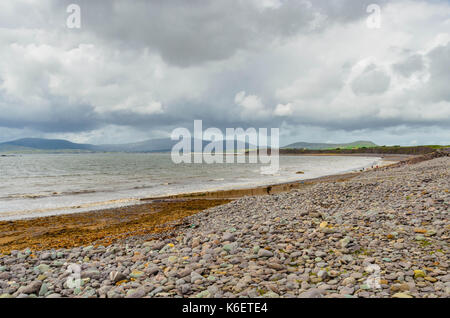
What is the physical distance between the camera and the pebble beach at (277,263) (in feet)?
17.4

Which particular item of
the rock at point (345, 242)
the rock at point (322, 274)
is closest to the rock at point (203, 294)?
the rock at point (322, 274)

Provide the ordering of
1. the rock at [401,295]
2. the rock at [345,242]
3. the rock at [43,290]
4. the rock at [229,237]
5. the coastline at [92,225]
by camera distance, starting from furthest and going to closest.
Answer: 1. the coastline at [92,225]
2. the rock at [229,237]
3. the rock at [345,242]
4. the rock at [43,290]
5. the rock at [401,295]

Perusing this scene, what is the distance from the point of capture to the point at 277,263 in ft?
20.8

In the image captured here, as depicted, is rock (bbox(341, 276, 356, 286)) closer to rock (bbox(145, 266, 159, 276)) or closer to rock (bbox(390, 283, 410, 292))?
rock (bbox(390, 283, 410, 292))

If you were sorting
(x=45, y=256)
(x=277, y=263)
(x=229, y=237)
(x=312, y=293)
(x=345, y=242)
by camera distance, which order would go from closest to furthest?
(x=312, y=293), (x=277, y=263), (x=345, y=242), (x=229, y=237), (x=45, y=256)

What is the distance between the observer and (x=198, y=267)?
6.52 meters

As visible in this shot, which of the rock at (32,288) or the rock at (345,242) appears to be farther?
the rock at (345,242)

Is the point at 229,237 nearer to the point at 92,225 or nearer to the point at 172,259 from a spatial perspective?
the point at 172,259

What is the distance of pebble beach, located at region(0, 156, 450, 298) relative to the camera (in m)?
5.30

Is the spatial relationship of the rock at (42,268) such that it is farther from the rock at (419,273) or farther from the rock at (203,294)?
the rock at (419,273)

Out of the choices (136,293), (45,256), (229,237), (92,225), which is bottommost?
(92,225)

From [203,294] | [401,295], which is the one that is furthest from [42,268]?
[401,295]

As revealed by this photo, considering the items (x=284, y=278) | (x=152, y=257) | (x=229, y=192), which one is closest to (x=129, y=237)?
(x=152, y=257)

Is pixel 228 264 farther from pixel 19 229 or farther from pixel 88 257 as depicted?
pixel 19 229
